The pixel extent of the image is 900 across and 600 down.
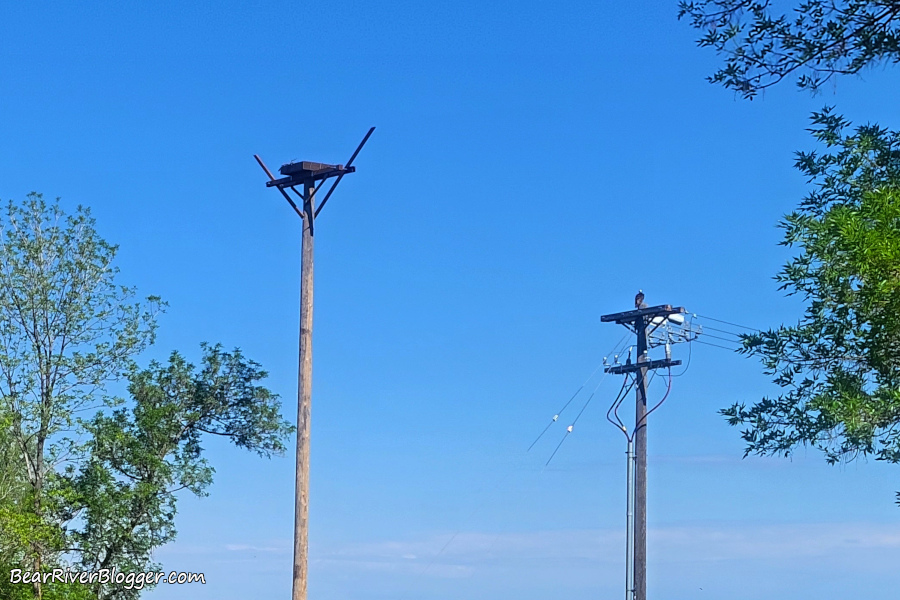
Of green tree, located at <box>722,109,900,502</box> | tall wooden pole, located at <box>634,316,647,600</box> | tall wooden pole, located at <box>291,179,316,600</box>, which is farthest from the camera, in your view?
tall wooden pole, located at <box>634,316,647,600</box>

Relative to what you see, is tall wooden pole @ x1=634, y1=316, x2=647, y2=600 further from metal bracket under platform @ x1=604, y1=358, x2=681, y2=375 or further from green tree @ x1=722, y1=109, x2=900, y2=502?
green tree @ x1=722, y1=109, x2=900, y2=502

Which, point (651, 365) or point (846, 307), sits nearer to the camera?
point (846, 307)

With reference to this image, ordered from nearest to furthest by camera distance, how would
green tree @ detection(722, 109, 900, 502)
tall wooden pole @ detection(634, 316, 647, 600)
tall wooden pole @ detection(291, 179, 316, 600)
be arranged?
1. green tree @ detection(722, 109, 900, 502)
2. tall wooden pole @ detection(291, 179, 316, 600)
3. tall wooden pole @ detection(634, 316, 647, 600)

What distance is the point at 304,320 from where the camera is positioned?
12883 mm

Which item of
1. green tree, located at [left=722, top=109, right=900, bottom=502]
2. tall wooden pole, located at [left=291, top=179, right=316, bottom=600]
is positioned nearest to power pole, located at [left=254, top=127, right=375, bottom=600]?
tall wooden pole, located at [left=291, top=179, right=316, bottom=600]

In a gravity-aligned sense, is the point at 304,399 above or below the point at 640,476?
above

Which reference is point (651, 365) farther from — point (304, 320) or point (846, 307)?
point (846, 307)

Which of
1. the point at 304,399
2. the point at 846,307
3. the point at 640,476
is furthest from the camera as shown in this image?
the point at 640,476

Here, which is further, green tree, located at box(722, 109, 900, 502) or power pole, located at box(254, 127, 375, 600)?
power pole, located at box(254, 127, 375, 600)

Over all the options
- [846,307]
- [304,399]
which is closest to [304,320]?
[304,399]

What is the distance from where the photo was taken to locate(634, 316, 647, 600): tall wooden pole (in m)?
18.6

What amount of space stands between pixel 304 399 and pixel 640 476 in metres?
8.40

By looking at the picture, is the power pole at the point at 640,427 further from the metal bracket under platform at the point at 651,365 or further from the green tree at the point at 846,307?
the green tree at the point at 846,307

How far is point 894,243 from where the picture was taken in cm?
525
